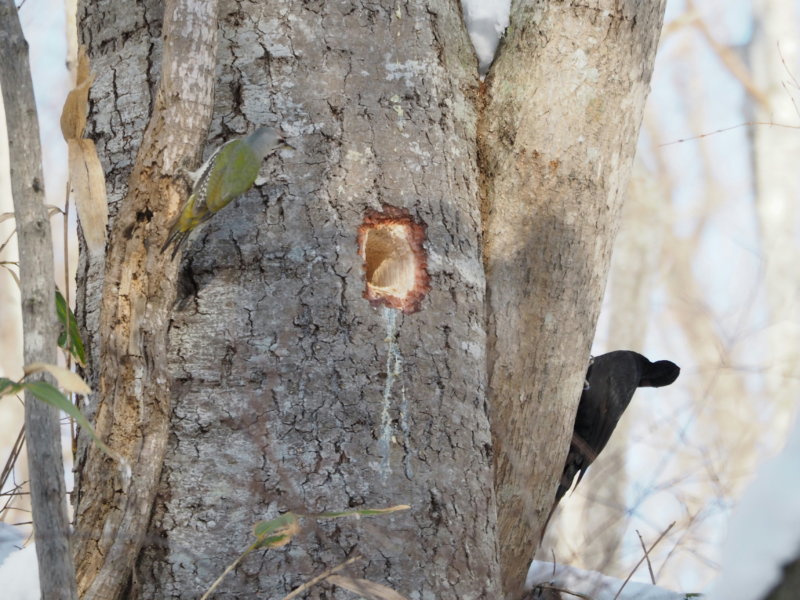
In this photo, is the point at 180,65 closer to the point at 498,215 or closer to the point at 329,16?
the point at 329,16

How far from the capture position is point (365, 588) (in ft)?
4.79

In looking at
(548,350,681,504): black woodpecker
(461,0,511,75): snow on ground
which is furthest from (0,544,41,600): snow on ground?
(461,0,511,75): snow on ground

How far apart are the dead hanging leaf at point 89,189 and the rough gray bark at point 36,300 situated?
1.25 feet

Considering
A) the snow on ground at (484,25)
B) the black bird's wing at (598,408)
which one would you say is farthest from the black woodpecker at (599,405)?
the snow on ground at (484,25)

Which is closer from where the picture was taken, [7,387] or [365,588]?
[7,387]

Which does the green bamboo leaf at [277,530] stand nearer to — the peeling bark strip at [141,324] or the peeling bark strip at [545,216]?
the peeling bark strip at [141,324]

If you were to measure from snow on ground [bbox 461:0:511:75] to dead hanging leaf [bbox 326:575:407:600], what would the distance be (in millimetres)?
1337

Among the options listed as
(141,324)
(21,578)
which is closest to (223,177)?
(141,324)

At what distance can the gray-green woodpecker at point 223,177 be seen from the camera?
162 centimetres

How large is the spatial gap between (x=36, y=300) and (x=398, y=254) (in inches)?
32.1

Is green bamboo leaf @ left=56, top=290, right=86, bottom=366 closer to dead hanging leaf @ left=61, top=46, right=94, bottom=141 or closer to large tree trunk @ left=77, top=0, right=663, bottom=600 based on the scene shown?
large tree trunk @ left=77, top=0, right=663, bottom=600

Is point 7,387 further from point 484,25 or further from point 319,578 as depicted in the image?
point 484,25

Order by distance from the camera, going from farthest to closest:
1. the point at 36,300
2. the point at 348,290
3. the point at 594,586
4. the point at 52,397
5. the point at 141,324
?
the point at 594,586, the point at 348,290, the point at 141,324, the point at 36,300, the point at 52,397

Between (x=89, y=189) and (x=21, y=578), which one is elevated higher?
(x=89, y=189)
